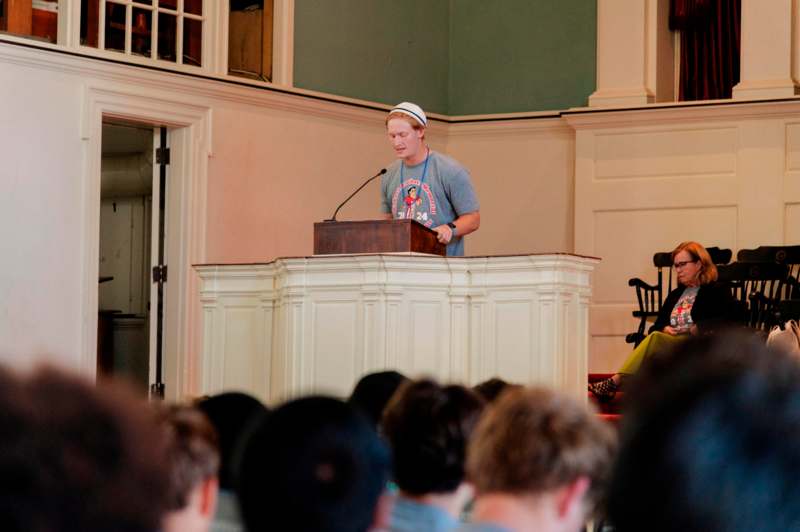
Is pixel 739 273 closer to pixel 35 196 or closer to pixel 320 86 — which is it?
pixel 320 86

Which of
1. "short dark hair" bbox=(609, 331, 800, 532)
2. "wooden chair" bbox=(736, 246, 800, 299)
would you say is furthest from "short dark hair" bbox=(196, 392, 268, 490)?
"wooden chair" bbox=(736, 246, 800, 299)

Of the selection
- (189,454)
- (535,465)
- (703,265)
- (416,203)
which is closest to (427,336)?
(416,203)

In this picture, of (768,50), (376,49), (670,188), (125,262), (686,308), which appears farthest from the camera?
Result: (125,262)

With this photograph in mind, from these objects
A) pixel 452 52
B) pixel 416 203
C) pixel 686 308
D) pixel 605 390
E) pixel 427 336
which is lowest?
pixel 605 390

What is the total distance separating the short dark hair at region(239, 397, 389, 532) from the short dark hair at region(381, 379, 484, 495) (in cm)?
66

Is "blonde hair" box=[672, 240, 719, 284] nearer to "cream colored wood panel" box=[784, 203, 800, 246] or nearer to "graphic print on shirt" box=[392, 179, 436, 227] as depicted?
"cream colored wood panel" box=[784, 203, 800, 246]

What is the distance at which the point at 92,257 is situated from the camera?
8422 mm

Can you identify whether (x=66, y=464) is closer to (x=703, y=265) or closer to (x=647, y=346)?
(x=647, y=346)

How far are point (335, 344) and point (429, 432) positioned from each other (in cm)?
423

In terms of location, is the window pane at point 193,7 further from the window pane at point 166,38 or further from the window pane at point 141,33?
the window pane at point 141,33

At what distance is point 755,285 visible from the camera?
8195 millimetres

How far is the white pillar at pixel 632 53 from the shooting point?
977 centimetres

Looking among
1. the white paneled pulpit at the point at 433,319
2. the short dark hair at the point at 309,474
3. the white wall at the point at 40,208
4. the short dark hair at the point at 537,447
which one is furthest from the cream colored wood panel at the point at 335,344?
the short dark hair at the point at 309,474

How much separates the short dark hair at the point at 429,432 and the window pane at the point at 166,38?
23.9 ft
